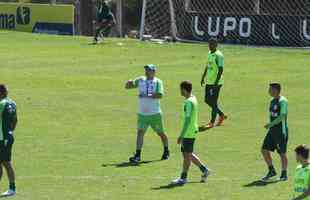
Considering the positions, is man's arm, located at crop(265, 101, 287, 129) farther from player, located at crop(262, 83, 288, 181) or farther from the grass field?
the grass field

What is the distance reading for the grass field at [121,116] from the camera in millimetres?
18281

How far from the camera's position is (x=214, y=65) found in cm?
2502

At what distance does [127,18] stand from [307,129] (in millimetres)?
29675

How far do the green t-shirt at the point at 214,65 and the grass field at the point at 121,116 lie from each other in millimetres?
1244

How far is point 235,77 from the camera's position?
110 ft

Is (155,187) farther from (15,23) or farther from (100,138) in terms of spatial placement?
(15,23)

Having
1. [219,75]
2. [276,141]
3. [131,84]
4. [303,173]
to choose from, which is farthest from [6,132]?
[219,75]

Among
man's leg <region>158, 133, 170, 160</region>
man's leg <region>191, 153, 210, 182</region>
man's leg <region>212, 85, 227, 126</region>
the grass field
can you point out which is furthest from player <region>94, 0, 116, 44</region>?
man's leg <region>191, 153, 210, 182</region>

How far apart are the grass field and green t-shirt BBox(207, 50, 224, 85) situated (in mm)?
1244

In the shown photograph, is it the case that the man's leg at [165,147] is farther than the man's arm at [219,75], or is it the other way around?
the man's arm at [219,75]

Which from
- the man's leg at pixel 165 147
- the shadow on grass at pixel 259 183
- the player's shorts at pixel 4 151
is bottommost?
the shadow on grass at pixel 259 183

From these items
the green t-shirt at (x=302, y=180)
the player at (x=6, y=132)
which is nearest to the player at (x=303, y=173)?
the green t-shirt at (x=302, y=180)

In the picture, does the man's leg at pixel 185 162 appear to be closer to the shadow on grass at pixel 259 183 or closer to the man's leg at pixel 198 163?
the man's leg at pixel 198 163

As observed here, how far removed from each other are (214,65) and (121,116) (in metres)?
2.99
